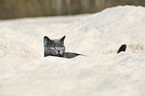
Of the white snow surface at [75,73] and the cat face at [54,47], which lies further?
the cat face at [54,47]

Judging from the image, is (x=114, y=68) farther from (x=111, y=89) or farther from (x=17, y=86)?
(x=17, y=86)

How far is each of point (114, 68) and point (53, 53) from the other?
3.01 feet

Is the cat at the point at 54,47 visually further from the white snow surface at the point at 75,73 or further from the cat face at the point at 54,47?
the white snow surface at the point at 75,73

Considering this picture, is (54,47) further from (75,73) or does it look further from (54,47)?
(75,73)

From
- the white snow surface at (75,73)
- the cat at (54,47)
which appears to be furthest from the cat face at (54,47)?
the white snow surface at (75,73)

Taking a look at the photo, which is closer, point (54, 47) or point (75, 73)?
point (75, 73)

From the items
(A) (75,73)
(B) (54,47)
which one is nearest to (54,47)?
(B) (54,47)

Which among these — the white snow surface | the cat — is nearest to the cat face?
the cat

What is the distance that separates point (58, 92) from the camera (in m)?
1.29

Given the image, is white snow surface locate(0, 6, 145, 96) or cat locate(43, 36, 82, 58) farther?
cat locate(43, 36, 82, 58)

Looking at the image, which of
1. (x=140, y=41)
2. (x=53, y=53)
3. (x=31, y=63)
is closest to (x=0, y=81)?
(x=31, y=63)

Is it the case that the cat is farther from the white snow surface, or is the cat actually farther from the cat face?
the white snow surface

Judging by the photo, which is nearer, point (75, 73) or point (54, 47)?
point (75, 73)

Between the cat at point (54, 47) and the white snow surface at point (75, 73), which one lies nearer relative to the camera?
the white snow surface at point (75, 73)
